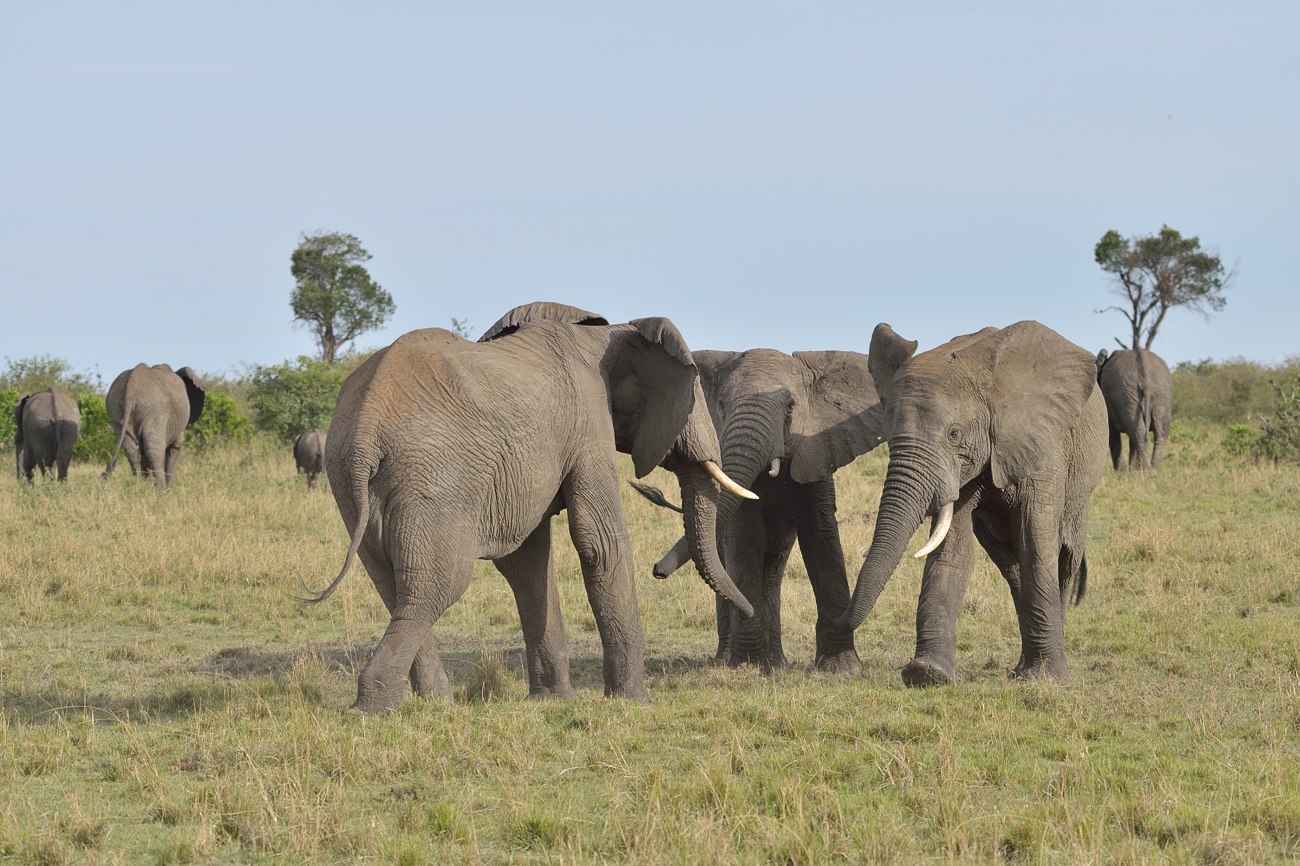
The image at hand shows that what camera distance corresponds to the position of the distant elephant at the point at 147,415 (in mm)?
19203

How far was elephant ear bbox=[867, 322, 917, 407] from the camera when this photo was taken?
835 cm

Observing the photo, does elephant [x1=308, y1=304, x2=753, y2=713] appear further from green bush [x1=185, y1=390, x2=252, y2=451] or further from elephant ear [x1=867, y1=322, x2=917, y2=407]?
green bush [x1=185, y1=390, x2=252, y2=451]

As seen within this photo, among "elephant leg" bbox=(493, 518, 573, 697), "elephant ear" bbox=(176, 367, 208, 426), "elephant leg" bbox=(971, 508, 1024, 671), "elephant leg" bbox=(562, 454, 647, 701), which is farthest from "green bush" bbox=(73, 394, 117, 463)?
"elephant leg" bbox=(971, 508, 1024, 671)

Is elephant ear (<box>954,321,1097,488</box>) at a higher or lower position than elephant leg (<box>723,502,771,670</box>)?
higher

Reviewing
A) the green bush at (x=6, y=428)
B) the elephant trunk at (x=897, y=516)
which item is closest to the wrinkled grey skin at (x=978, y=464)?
the elephant trunk at (x=897, y=516)

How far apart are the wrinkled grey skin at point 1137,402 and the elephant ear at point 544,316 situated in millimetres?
15010

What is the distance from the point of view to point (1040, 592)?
8453 mm

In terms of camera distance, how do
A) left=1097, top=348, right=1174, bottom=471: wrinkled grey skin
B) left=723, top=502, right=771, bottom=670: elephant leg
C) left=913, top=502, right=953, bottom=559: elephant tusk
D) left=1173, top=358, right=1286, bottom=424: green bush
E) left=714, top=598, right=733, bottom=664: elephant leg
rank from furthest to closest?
left=1173, top=358, right=1286, bottom=424: green bush < left=1097, top=348, right=1174, bottom=471: wrinkled grey skin < left=714, top=598, right=733, bottom=664: elephant leg < left=723, top=502, right=771, bottom=670: elephant leg < left=913, top=502, right=953, bottom=559: elephant tusk

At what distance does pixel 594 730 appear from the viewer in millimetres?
6824

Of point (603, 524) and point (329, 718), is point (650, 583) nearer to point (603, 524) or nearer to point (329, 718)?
point (603, 524)

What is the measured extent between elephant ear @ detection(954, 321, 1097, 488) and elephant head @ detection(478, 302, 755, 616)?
1.52 meters

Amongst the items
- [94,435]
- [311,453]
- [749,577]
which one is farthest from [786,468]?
[94,435]

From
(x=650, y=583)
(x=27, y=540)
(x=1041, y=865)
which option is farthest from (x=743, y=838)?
(x=27, y=540)

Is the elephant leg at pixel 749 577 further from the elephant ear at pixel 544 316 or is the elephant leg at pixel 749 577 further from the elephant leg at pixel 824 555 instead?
the elephant ear at pixel 544 316
